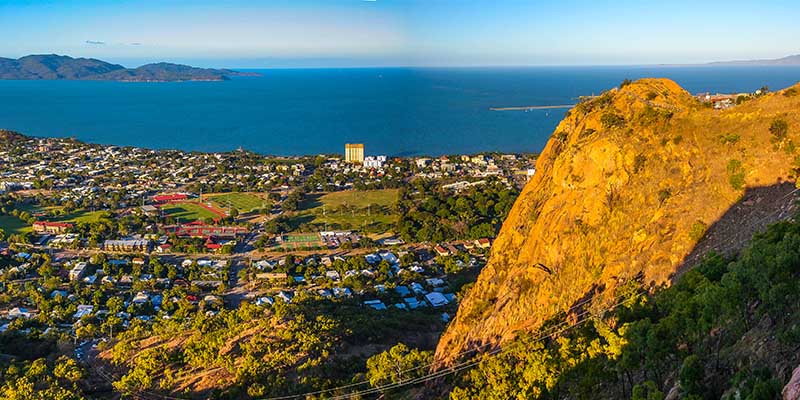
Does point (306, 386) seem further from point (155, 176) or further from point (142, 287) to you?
point (155, 176)

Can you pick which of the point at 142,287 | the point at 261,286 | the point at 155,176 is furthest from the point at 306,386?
the point at 155,176

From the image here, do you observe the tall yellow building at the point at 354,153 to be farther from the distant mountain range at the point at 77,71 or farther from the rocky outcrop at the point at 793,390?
the distant mountain range at the point at 77,71

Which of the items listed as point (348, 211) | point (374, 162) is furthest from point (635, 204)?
point (374, 162)

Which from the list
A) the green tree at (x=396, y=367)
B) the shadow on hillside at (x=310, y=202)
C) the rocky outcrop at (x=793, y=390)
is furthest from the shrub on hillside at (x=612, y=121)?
the shadow on hillside at (x=310, y=202)

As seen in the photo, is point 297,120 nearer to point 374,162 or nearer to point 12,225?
point 374,162

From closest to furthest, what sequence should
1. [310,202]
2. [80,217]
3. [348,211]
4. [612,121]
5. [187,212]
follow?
[612,121] < [80,217] < [187,212] < [348,211] < [310,202]

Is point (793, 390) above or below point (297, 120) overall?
above
